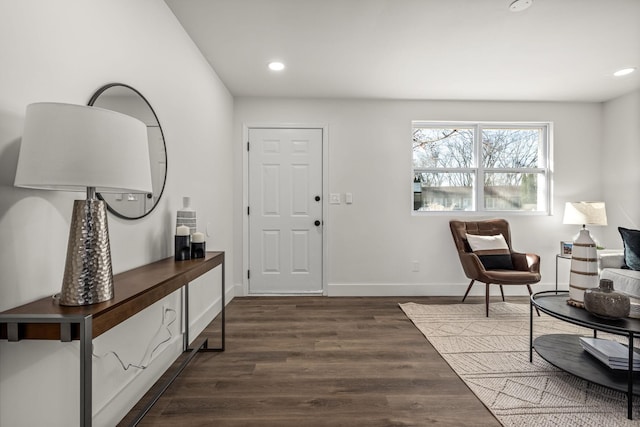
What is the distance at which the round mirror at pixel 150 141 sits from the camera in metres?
1.49

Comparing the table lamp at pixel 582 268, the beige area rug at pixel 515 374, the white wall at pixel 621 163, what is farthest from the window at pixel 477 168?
the table lamp at pixel 582 268

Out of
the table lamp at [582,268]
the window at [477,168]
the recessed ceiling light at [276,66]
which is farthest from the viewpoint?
the window at [477,168]

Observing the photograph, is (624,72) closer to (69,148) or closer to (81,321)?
(69,148)

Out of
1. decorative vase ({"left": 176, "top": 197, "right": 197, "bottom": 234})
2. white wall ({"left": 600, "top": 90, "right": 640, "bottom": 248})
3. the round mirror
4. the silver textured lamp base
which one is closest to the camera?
the silver textured lamp base

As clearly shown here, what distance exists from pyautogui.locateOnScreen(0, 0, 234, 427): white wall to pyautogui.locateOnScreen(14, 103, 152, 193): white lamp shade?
19cm

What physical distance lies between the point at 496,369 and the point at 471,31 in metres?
2.42

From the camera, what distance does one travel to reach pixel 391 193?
387 centimetres

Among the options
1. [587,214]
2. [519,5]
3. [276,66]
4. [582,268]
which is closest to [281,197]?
[276,66]

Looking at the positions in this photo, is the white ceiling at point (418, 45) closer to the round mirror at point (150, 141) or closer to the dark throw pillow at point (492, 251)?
the round mirror at point (150, 141)

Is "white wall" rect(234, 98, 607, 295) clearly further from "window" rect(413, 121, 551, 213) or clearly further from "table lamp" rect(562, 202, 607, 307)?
"table lamp" rect(562, 202, 607, 307)

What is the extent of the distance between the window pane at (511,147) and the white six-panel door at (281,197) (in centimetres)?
214

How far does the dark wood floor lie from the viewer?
159 cm

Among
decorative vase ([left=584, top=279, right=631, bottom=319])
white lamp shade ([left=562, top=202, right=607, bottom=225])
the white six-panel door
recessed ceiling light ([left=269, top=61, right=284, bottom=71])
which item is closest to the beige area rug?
decorative vase ([left=584, top=279, right=631, bottom=319])

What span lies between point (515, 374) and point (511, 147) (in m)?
2.98
